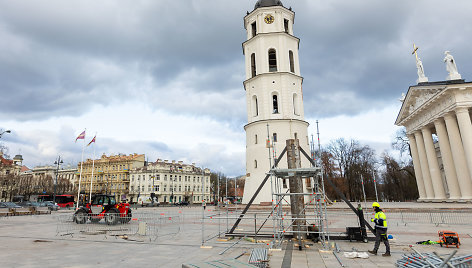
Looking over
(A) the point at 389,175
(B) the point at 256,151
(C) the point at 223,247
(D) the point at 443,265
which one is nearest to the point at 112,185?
(B) the point at 256,151

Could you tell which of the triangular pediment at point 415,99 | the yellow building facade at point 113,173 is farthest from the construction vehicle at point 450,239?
the yellow building facade at point 113,173

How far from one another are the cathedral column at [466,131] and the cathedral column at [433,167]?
6.10 m

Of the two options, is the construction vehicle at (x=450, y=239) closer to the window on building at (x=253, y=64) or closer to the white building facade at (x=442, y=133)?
the white building facade at (x=442, y=133)

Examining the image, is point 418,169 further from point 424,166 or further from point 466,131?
point 466,131

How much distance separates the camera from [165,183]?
8238 cm

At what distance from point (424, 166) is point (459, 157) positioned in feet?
24.2

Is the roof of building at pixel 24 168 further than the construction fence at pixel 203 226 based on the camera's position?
Yes

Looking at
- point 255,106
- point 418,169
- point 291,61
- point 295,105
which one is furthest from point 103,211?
point 418,169

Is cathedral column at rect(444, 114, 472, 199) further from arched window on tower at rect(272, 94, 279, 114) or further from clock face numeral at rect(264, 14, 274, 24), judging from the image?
clock face numeral at rect(264, 14, 274, 24)

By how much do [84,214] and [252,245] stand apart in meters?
13.6

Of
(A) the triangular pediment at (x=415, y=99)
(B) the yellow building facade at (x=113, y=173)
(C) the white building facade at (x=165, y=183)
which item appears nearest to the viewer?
(A) the triangular pediment at (x=415, y=99)

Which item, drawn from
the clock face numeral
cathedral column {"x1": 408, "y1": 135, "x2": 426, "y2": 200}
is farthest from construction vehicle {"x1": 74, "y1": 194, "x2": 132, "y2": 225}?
cathedral column {"x1": 408, "y1": 135, "x2": 426, "y2": 200}

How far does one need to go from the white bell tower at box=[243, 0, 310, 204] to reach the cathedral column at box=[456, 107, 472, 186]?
590 inches

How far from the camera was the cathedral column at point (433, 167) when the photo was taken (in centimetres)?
3067
